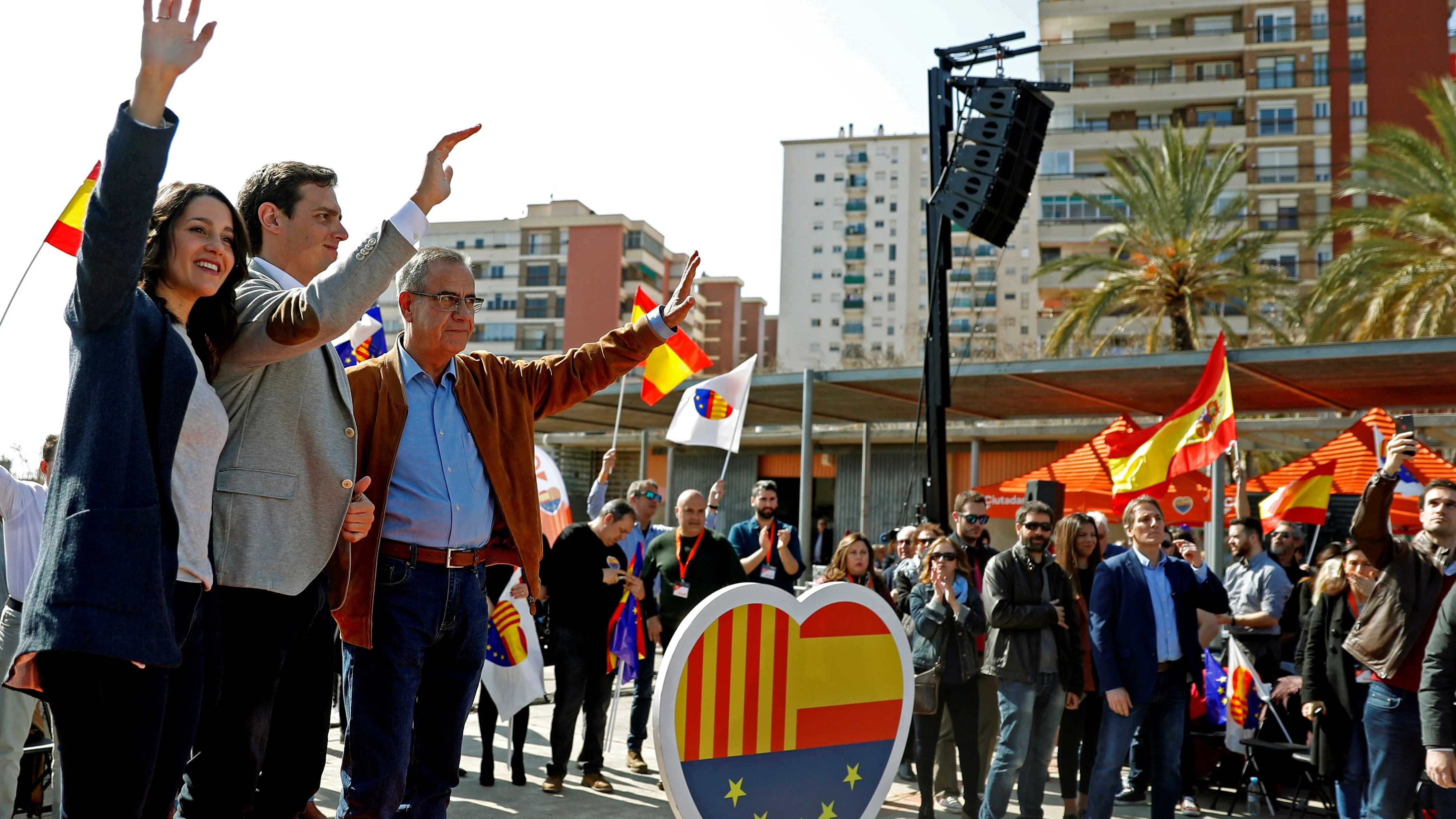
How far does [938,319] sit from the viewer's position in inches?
383

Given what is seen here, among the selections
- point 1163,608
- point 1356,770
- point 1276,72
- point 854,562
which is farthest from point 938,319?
point 1276,72

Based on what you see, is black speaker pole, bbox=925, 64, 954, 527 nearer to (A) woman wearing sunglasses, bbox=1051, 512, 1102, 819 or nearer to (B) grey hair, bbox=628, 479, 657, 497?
(A) woman wearing sunglasses, bbox=1051, 512, 1102, 819

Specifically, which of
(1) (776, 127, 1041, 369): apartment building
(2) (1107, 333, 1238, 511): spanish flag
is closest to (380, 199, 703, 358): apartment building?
(1) (776, 127, 1041, 369): apartment building

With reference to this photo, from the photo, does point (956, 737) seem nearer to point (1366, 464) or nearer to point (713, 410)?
point (713, 410)

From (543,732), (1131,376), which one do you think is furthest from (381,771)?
(1131,376)

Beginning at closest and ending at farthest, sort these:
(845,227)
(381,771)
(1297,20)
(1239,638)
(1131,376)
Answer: (381,771) → (1239,638) → (1131,376) → (1297,20) → (845,227)

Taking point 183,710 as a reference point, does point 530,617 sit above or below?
below

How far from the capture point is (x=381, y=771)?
10.6ft

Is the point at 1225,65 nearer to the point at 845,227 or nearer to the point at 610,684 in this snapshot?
the point at 845,227

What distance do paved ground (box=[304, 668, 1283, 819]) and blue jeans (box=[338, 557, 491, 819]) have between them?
365 cm

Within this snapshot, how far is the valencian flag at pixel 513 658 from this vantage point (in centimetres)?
805

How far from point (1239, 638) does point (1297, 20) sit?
51.8 m

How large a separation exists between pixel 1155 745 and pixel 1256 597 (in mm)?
3485

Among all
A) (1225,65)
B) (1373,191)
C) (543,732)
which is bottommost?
(543,732)
